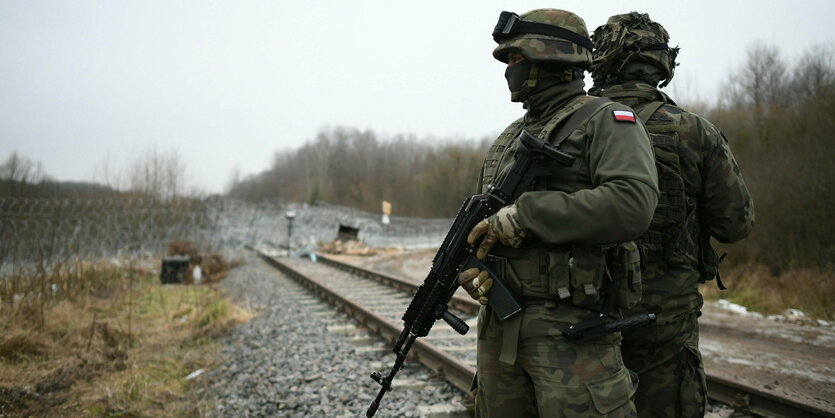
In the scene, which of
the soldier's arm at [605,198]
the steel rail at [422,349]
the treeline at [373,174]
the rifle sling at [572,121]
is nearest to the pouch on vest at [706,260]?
the soldier's arm at [605,198]

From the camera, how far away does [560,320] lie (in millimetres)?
1882

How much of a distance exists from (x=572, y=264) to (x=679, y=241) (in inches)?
38.3

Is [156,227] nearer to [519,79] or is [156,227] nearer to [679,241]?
[519,79]

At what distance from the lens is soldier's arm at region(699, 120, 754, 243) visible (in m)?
2.49

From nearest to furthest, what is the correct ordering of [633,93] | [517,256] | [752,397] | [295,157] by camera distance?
1. [517,256]
2. [633,93]
3. [752,397]
4. [295,157]

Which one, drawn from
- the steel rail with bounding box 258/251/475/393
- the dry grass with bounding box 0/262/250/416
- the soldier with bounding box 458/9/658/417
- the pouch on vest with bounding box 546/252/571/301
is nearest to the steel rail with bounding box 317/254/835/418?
the steel rail with bounding box 258/251/475/393

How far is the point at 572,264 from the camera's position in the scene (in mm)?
1868

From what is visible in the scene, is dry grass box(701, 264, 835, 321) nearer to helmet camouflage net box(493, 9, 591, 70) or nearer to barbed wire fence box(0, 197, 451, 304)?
helmet camouflage net box(493, 9, 591, 70)

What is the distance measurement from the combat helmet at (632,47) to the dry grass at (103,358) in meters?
3.91

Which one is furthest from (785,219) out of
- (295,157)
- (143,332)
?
(295,157)

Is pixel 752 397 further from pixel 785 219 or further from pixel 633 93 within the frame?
pixel 785 219

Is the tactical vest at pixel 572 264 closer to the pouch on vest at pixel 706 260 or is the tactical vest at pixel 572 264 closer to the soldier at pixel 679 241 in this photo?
the soldier at pixel 679 241

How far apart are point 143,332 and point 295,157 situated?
265 feet

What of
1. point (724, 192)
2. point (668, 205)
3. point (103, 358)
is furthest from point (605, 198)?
point (103, 358)
